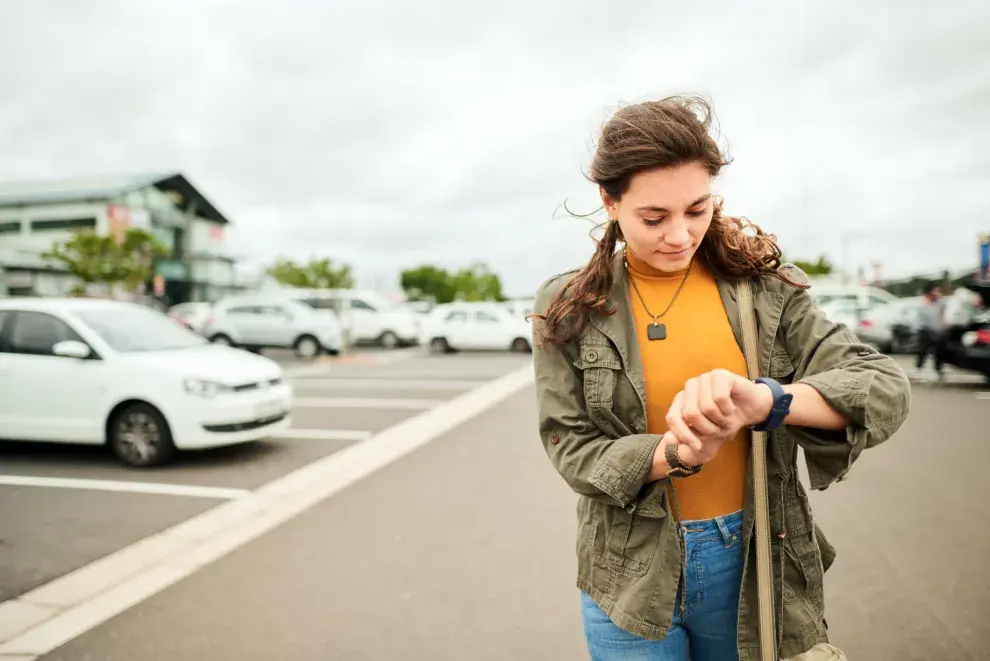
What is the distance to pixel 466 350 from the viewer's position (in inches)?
945

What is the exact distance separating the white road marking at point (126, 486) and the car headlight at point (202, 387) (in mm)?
933

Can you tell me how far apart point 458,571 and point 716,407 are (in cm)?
327

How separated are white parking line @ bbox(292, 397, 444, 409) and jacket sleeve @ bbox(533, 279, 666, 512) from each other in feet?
31.2

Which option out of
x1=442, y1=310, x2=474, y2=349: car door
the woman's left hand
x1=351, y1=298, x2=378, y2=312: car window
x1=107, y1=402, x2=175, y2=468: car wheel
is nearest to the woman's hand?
the woman's left hand

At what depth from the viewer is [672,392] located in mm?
1503

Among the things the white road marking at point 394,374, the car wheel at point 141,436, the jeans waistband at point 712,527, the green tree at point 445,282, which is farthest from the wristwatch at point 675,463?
the green tree at point 445,282

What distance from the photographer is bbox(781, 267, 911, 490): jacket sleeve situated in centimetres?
130

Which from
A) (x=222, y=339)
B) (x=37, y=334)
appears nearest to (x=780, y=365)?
(x=37, y=334)

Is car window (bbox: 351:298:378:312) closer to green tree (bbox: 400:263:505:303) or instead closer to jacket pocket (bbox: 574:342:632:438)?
jacket pocket (bbox: 574:342:632:438)

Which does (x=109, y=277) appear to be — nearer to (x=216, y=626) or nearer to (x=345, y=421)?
(x=345, y=421)

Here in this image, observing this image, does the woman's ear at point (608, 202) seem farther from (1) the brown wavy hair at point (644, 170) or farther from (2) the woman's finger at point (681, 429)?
(2) the woman's finger at point (681, 429)

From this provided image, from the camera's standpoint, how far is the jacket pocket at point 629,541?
1.49m

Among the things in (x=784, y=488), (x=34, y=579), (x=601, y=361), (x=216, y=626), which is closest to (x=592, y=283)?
(x=601, y=361)

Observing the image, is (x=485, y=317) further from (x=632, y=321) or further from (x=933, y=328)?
(x=632, y=321)
